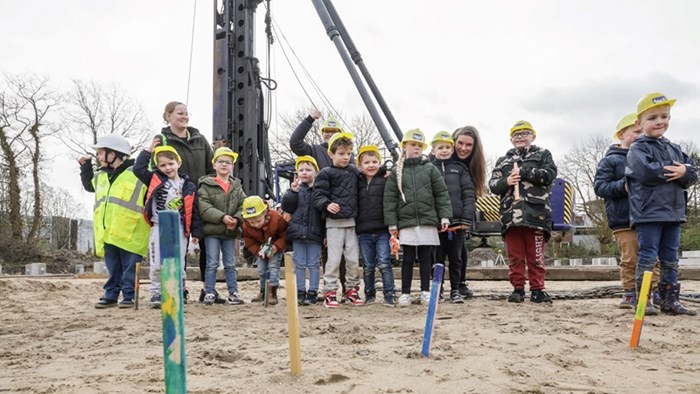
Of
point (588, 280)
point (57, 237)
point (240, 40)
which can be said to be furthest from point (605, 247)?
point (57, 237)

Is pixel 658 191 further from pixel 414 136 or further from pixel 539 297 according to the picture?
pixel 414 136

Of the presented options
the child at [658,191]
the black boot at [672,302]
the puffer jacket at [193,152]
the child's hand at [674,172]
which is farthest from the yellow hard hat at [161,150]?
the black boot at [672,302]

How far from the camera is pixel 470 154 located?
239 inches

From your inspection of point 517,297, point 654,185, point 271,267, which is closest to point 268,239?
point 271,267

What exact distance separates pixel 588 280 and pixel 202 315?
668 centimetres

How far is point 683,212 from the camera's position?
14.7ft

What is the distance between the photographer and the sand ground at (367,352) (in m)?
2.43

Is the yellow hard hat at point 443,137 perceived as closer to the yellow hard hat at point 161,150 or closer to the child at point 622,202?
the child at point 622,202

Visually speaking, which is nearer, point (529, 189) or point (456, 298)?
point (529, 189)

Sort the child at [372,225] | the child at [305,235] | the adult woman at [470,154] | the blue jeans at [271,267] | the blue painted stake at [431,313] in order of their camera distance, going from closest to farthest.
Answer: the blue painted stake at [431,313]
the child at [372,225]
the child at [305,235]
the blue jeans at [271,267]
the adult woman at [470,154]

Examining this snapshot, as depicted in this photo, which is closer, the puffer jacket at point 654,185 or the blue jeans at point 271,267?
the puffer jacket at point 654,185

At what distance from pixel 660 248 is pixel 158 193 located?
4.35 m

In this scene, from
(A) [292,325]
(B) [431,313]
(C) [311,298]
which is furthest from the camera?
(C) [311,298]

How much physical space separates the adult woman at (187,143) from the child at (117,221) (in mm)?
481
